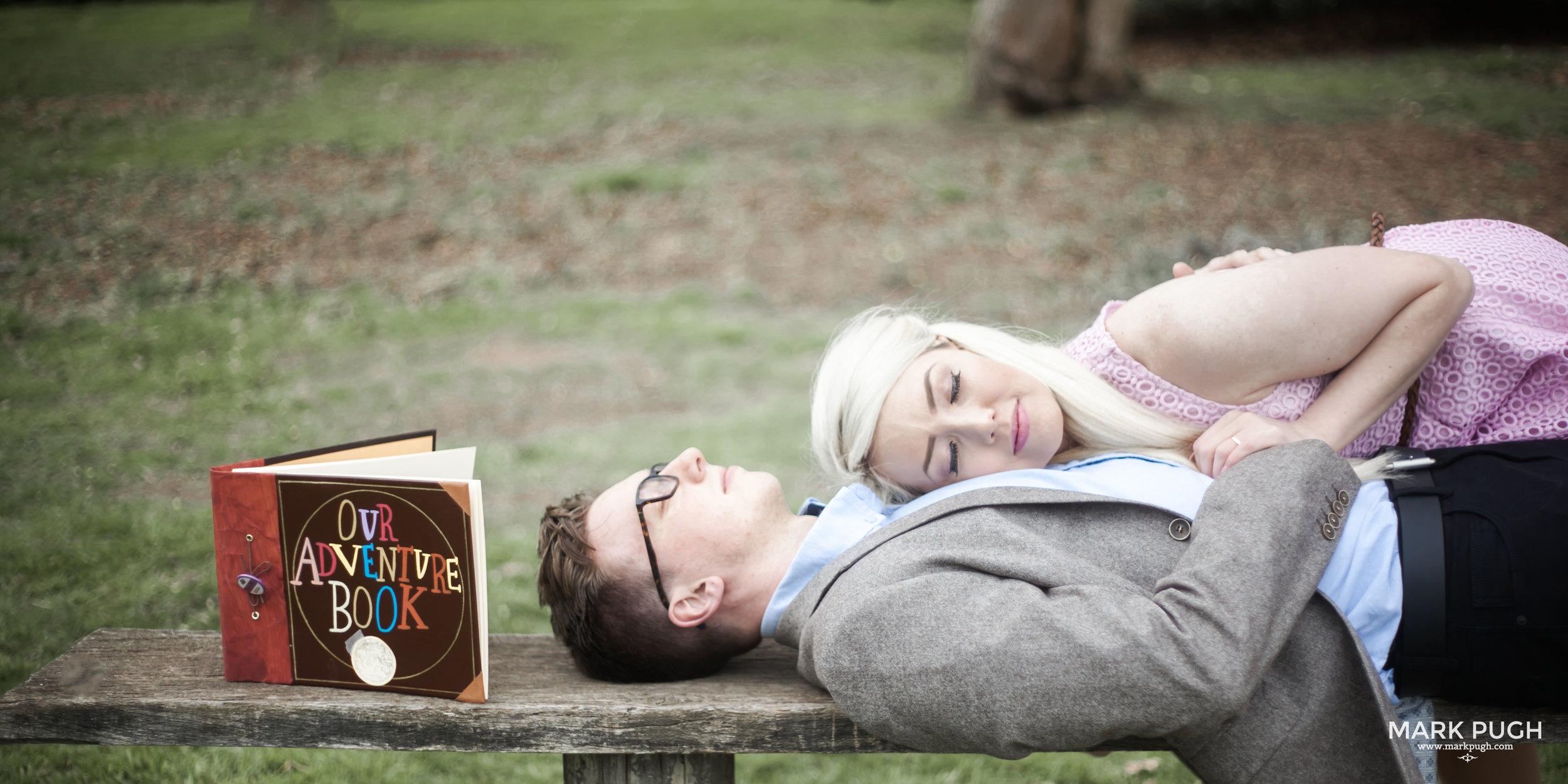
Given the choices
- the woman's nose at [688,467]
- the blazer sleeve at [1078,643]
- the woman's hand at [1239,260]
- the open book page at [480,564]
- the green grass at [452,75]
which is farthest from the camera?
the green grass at [452,75]

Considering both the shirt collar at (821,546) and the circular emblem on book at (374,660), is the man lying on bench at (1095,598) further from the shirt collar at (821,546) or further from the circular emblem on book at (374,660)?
the circular emblem on book at (374,660)

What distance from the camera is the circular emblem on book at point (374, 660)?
222 cm

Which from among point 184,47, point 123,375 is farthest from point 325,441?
point 184,47

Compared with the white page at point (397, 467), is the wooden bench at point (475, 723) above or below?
below

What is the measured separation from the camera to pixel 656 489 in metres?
2.40

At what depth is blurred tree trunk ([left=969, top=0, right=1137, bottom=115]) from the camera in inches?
433

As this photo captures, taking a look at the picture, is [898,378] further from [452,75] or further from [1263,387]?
[452,75]

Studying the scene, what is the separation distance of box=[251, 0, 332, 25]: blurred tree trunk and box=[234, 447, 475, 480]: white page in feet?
58.1

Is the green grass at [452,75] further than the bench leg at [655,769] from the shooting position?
Yes

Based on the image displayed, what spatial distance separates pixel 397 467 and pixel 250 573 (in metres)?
0.42

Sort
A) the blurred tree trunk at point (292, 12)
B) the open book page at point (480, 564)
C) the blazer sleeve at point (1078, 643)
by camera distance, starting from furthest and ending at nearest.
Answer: the blurred tree trunk at point (292, 12), the open book page at point (480, 564), the blazer sleeve at point (1078, 643)

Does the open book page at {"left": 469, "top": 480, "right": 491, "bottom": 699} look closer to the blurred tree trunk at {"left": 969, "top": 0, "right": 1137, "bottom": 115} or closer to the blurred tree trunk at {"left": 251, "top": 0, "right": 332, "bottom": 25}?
the blurred tree trunk at {"left": 969, "top": 0, "right": 1137, "bottom": 115}

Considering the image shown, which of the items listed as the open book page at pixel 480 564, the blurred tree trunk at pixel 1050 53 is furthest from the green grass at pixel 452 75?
the open book page at pixel 480 564

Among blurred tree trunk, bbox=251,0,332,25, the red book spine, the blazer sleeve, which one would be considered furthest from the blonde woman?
blurred tree trunk, bbox=251,0,332,25
